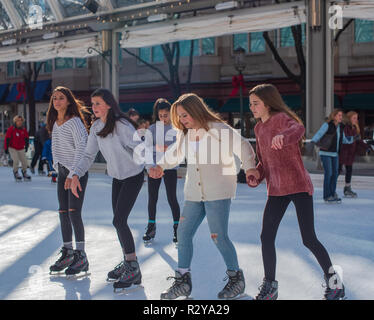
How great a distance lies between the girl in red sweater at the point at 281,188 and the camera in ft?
12.3

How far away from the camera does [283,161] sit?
12.4 feet

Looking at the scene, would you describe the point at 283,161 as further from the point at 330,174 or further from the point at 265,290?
the point at 330,174

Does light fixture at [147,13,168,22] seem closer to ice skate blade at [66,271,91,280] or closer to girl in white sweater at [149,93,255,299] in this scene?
ice skate blade at [66,271,91,280]

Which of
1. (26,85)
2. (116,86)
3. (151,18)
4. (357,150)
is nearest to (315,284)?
(357,150)

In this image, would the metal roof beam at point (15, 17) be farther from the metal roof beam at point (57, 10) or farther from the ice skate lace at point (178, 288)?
the ice skate lace at point (178, 288)

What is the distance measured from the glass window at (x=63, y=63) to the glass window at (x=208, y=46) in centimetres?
882

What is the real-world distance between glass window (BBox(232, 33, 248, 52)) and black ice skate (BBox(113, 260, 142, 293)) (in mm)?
21799

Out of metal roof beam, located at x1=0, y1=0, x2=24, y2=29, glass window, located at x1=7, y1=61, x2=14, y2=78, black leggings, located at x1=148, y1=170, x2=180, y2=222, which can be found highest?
metal roof beam, located at x1=0, y1=0, x2=24, y2=29

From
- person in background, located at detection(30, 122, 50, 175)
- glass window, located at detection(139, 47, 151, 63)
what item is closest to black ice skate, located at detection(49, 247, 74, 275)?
person in background, located at detection(30, 122, 50, 175)

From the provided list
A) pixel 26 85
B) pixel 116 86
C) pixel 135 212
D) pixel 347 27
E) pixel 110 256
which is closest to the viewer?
pixel 110 256

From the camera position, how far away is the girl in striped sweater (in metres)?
4.73
